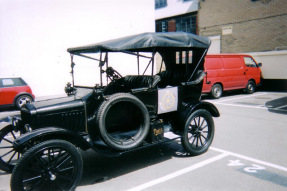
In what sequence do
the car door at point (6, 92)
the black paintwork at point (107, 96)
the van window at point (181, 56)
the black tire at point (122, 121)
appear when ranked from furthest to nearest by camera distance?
the car door at point (6, 92) → the van window at point (181, 56) → the black tire at point (122, 121) → the black paintwork at point (107, 96)

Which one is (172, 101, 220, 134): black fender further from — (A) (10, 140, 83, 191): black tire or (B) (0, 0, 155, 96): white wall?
(B) (0, 0, 155, 96): white wall

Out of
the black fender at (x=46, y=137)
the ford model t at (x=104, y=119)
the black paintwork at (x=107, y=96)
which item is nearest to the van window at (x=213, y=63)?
the black paintwork at (x=107, y=96)

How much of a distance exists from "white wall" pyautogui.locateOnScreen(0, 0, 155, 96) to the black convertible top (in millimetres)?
8262

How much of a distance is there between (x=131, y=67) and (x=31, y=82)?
5580 millimetres

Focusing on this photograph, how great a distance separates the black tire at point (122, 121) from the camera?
324 centimetres

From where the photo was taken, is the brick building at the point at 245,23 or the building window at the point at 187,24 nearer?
the brick building at the point at 245,23

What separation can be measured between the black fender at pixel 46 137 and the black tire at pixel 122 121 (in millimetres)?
310

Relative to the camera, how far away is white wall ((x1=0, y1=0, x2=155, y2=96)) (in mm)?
10859

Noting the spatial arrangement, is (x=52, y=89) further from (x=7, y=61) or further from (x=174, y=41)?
(x=174, y=41)

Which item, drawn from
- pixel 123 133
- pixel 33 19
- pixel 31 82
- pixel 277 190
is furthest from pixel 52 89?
pixel 277 190

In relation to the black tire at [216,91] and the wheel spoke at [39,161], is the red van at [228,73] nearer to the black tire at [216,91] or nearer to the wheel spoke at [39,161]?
the black tire at [216,91]

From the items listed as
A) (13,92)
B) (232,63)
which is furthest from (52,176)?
(232,63)

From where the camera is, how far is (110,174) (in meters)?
3.68

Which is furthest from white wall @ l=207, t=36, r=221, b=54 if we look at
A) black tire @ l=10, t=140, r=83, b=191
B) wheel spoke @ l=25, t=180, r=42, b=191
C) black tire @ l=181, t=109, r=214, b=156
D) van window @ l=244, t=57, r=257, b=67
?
wheel spoke @ l=25, t=180, r=42, b=191
